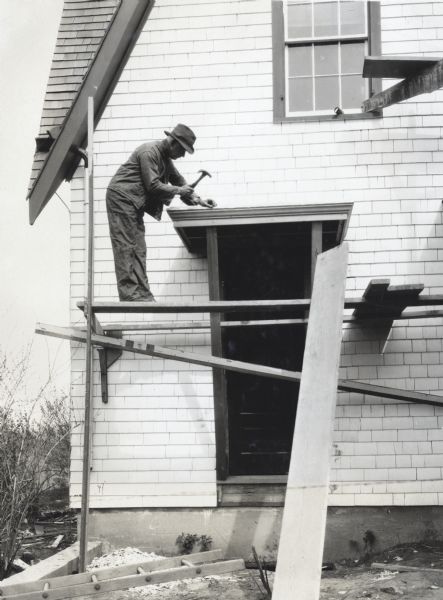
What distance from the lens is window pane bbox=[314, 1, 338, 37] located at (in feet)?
31.3

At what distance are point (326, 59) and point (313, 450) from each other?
5.49m

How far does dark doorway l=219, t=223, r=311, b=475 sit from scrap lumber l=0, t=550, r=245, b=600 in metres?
1.87

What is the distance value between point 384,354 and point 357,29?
156 inches

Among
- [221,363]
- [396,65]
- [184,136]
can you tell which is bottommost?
[221,363]

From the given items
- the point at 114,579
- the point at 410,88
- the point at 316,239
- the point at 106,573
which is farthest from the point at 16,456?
the point at 410,88

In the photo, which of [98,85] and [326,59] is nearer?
[98,85]

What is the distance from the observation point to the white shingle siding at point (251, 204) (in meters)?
8.84

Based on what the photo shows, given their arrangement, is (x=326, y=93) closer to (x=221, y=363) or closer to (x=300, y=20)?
(x=300, y=20)

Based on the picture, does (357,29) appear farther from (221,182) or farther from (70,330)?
(70,330)

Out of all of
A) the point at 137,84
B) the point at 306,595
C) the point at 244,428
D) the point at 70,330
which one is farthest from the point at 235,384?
the point at 306,595

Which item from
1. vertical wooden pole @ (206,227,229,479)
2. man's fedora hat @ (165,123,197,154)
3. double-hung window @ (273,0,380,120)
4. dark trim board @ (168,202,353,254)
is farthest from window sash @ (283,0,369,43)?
vertical wooden pole @ (206,227,229,479)

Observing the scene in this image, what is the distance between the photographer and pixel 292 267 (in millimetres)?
9344

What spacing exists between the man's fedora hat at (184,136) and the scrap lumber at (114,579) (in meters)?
4.27

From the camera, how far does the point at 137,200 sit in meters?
8.34
